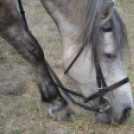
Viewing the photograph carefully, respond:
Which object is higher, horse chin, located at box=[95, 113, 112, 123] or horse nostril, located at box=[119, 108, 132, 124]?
horse nostril, located at box=[119, 108, 132, 124]

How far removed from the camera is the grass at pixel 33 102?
167cm

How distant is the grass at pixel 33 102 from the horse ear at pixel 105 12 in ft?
1.24

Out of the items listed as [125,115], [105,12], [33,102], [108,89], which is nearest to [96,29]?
[105,12]

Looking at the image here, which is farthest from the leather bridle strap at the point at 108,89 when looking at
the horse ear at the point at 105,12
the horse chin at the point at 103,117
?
the horse ear at the point at 105,12

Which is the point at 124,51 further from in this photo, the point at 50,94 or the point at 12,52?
the point at 12,52

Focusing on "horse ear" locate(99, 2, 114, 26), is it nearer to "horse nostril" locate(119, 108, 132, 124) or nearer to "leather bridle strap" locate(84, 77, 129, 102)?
"leather bridle strap" locate(84, 77, 129, 102)

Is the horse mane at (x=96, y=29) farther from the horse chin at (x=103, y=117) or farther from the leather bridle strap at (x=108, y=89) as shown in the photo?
the horse chin at (x=103, y=117)

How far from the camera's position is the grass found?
1.67 meters

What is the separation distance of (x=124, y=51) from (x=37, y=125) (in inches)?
34.0

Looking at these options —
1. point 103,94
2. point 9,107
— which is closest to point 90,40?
point 103,94

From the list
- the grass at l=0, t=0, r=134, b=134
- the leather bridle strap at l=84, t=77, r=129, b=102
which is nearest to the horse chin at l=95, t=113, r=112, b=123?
the grass at l=0, t=0, r=134, b=134

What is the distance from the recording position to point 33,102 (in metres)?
1.99

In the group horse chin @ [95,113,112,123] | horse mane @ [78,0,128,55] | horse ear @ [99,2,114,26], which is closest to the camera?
horse ear @ [99,2,114,26]

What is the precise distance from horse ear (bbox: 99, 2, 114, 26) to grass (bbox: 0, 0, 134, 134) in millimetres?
377
